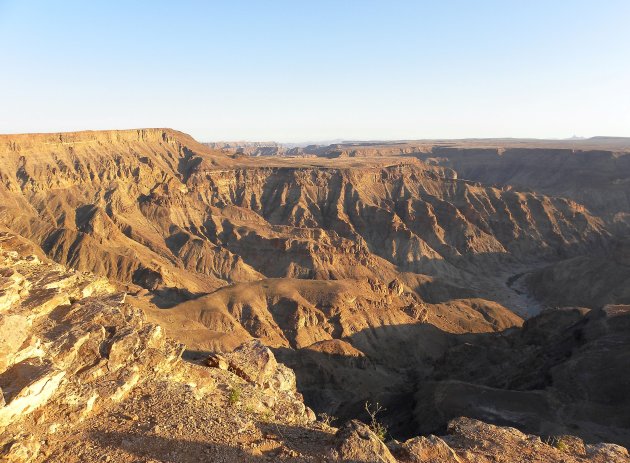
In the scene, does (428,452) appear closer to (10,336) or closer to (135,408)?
(135,408)

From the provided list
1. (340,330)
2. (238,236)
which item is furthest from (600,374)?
(238,236)

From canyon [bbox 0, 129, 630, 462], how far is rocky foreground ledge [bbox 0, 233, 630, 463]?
7 cm

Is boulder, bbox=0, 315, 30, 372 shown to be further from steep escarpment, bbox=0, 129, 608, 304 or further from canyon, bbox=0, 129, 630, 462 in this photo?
steep escarpment, bbox=0, 129, 608, 304

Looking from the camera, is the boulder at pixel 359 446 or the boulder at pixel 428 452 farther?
the boulder at pixel 428 452

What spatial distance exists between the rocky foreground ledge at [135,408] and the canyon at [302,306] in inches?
2.9

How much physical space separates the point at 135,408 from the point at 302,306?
53.2 metres

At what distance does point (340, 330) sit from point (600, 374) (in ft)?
106

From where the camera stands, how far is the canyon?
44.0 feet

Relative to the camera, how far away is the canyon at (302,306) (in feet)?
44.0

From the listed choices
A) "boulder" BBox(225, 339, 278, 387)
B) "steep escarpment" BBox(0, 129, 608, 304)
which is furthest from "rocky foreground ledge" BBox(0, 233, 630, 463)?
"steep escarpment" BBox(0, 129, 608, 304)

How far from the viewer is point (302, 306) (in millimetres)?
66062

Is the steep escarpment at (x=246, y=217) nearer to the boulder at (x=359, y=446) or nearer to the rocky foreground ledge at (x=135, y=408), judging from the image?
the rocky foreground ledge at (x=135, y=408)

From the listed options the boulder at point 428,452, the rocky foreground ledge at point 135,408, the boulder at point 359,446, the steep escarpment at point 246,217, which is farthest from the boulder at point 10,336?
the steep escarpment at point 246,217

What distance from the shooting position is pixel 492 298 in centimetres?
9656
